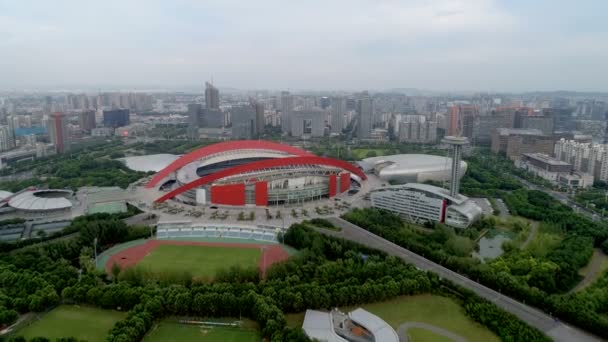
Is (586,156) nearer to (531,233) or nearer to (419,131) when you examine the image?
(531,233)

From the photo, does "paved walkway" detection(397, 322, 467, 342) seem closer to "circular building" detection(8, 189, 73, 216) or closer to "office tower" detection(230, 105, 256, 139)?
"circular building" detection(8, 189, 73, 216)

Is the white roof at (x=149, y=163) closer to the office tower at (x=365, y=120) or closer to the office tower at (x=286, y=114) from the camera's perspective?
the office tower at (x=286, y=114)

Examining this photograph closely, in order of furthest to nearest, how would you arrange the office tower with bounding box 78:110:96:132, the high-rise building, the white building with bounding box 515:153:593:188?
1. the office tower with bounding box 78:110:96:132
2. the high-rise building
3. the white building with bounding box 515:153:593:188

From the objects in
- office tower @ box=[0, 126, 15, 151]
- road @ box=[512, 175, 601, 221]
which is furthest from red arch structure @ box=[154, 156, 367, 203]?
office tower @ box=[0, 126, 15, 151]

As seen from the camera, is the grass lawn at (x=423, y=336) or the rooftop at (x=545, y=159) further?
the rooftop at (x=545, y=159)

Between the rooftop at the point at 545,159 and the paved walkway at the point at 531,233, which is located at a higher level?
the rooftop at the point at 545,159

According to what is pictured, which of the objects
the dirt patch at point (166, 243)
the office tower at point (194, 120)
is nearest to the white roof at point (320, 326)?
the dirt patch at point (166, 243)

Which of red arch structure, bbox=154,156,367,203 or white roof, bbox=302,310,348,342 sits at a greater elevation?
red arch structure, bbox=154,156,367,203
